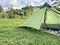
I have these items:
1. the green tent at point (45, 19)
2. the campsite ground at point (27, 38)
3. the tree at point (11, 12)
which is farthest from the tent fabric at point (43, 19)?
the tree at point (11, 12)

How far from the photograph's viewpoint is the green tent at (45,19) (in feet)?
18.4

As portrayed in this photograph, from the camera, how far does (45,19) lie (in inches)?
243

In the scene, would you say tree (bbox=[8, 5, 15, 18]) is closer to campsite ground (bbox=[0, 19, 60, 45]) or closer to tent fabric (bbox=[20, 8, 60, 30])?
tent fabric (bbox=[20, 8, 60, 30])

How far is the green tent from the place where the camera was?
5.62m

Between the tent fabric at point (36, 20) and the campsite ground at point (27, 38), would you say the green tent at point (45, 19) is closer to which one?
the tent fabric at point (36, 20)

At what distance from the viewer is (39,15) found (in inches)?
226

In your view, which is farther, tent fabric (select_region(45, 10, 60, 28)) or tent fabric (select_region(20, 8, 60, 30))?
tent fabric (select_region(45, 10, 60, 28))

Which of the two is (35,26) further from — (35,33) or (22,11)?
(22,11)

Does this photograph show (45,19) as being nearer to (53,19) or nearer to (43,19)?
(43,19)

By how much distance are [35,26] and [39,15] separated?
1.31 ft

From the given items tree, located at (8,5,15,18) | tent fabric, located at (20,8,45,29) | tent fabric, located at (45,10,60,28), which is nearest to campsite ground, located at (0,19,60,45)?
tent fabric, located at (20,8,45,29)

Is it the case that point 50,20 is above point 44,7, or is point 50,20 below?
below

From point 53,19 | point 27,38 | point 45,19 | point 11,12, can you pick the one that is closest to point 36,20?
point 45,19

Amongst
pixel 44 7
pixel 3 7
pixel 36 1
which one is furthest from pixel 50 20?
pixel 3 7
